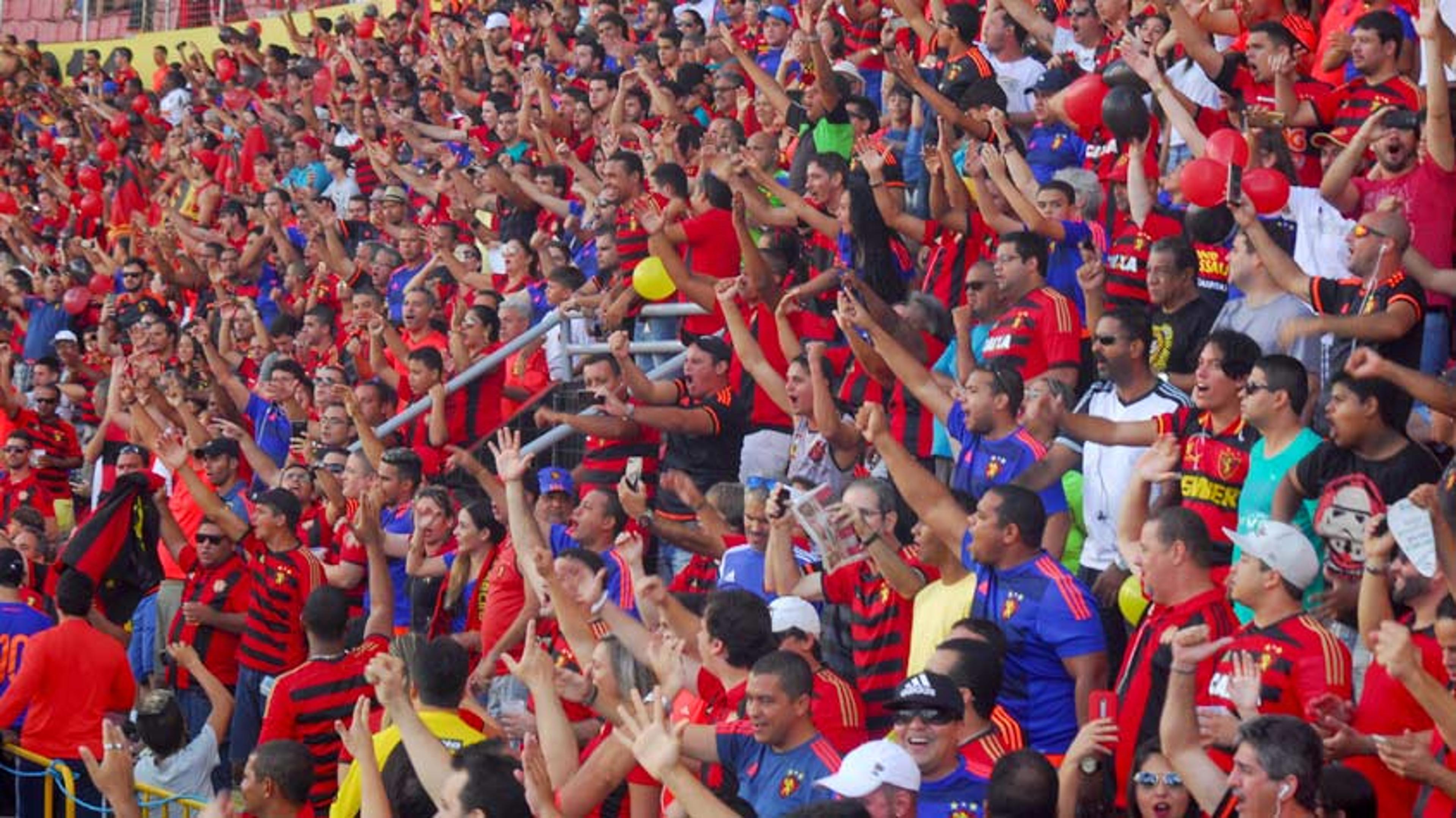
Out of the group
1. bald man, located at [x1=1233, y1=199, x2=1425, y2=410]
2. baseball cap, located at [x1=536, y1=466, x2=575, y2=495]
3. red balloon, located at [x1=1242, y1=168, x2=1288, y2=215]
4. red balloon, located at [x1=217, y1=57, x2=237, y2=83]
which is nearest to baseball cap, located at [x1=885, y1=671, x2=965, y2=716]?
bald man, located at [x1=1233, y1=199, x2=1425, y2=410]

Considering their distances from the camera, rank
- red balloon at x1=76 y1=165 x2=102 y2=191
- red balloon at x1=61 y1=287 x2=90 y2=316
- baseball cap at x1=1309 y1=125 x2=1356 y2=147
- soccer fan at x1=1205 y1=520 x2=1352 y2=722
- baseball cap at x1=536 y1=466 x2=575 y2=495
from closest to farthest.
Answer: soccer fan at x1=1205 y1=520 x2=1352 y2=722 → baseball cap at x1=1309 y1=125 x2=1356 y2=147 → baseball cap at x1=536 y1=466 x2=575 y2=495 → red balloon at x1=61 y1=287 x2=90 y2=316 → red balloon at x1=76 y1=165 x2=102 y2=191

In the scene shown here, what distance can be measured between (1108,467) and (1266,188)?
151cm

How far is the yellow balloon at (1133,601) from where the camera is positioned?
7.50 m

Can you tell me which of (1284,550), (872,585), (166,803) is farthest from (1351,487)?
(166,803)

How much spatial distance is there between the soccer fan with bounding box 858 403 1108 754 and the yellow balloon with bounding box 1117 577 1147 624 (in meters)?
0.15

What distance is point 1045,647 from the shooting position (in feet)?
23.5

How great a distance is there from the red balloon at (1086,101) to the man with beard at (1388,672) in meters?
4.64

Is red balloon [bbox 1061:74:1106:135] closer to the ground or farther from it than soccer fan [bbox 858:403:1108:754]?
farther from it

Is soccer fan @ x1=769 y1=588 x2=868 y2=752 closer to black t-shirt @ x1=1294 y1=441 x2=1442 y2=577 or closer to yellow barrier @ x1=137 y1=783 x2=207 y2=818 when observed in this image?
black t-shirt @ x1=1294 y1=441 x2=1442 y2=577

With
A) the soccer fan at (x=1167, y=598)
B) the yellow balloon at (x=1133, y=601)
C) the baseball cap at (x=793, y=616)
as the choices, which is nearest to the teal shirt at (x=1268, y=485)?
the yellow balloon at (x=1133, y=601)

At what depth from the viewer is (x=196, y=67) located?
2552cm

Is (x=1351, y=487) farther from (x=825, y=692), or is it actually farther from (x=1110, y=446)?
(x=825, y=692)

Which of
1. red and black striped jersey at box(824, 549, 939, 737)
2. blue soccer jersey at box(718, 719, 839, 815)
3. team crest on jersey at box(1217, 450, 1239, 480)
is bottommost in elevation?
red and black striped jersey at box(824, 549, 939, 737)

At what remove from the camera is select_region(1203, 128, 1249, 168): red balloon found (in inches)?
358
